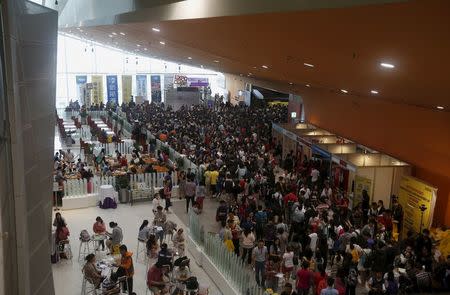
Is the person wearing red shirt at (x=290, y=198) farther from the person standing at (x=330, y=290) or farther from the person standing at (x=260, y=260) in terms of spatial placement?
the person standing at (x=330, y=290)

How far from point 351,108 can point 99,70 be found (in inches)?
1194

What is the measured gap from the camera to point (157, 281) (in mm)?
8766

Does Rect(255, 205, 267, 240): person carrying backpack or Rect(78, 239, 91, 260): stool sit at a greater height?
Rect(255, 205, 267, 240): person carrying backpack

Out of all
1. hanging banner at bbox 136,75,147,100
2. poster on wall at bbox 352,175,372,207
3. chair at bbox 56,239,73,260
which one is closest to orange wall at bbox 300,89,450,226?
poster on wall at bbox 352,175,372,207

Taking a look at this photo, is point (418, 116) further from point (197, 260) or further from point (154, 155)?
point (154, 155)

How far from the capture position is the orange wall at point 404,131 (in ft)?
42.7

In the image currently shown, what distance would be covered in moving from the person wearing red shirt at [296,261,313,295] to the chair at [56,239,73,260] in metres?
5.62

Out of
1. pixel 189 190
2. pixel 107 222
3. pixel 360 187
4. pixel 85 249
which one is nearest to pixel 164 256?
pixel 85 249

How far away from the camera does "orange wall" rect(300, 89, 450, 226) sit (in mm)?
13000

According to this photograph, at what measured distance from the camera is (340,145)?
18172mm

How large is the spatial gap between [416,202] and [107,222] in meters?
8.81

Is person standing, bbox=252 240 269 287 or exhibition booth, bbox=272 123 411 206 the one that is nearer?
person standing, bbox=252 240 269 287

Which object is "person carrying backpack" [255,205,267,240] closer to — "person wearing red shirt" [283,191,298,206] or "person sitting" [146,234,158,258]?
"person wearing red shirt" [283,191,298,206]

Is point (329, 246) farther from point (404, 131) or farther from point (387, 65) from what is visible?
point (404, 131)
